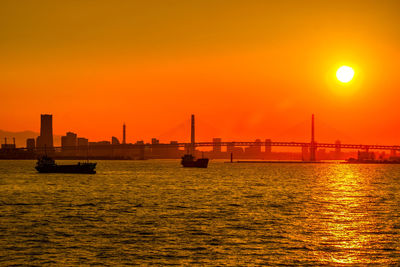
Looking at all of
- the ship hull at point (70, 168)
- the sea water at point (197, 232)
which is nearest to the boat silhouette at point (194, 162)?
the ship hull at point (70, 168)

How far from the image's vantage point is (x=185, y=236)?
110 feet

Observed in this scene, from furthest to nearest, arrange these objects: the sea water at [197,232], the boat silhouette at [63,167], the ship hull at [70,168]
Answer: the boat silhouette at [63,167] → the ship hull at [70,168] → the sea water at [197,232]

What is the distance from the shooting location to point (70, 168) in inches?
5094

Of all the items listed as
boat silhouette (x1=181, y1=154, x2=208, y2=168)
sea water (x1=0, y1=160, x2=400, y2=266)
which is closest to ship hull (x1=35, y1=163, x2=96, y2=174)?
boat silhouette (x1=181, y1=154, x2=208, y2=168)

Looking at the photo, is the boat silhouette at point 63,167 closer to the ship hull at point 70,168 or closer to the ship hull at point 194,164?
the ship hull at point 70,168

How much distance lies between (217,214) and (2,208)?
64.1 ft

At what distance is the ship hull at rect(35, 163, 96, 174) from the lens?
5022 inches

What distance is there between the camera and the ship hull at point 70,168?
419 ft

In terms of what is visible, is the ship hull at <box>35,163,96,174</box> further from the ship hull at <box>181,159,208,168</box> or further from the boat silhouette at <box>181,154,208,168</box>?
the ship hull at <box>181,159,208,168</box>

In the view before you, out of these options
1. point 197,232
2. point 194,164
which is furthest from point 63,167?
point 197,232

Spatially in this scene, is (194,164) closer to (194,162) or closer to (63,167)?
(194,162)

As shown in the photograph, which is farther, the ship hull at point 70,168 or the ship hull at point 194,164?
the ship hull at point 194,164

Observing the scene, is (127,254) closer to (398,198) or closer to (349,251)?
(349,251)

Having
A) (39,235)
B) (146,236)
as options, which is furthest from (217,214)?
(39,235)
